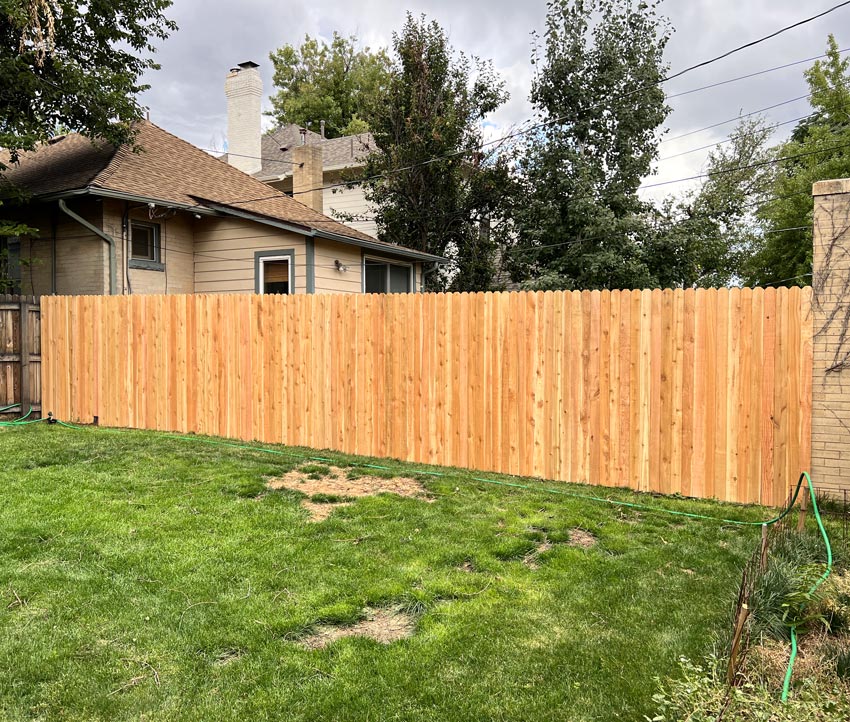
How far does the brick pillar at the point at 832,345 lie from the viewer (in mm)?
5516

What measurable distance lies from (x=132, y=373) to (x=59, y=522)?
14.9ft

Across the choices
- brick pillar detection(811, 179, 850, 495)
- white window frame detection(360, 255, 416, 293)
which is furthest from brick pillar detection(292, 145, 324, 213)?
brick pillar detection(811, 179, 850, 495)

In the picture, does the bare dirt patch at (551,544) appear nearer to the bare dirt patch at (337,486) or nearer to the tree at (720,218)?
the bare dirt patch at (337,486)

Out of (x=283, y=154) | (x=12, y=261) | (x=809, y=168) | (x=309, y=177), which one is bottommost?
(x=12, y=261)

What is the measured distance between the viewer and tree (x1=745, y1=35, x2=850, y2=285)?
21.1 metres

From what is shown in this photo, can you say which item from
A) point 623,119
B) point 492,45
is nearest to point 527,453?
point 623,119

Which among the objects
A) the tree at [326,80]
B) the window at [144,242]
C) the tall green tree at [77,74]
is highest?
the tree at [326,80]

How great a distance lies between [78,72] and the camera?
12039 millimetres

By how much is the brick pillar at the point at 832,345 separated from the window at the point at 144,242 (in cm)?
1154

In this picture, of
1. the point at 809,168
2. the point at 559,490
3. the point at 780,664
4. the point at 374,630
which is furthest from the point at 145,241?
the point at 809,168

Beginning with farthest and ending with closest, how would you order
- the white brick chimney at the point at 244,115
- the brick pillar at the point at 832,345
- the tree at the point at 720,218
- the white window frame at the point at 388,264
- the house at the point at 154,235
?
the white brick chimney at the point at 244,115 → the tree at the point at 720,218 → the white window frame at the point at 388,264 → the house at the point at 154,235 → the brick pillar at the point at 832,345

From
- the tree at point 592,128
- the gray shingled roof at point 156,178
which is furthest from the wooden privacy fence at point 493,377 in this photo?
the tree at point 592,128

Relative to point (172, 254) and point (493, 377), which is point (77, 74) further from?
point (493, 377)

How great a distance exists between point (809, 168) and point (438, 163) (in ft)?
39.3
